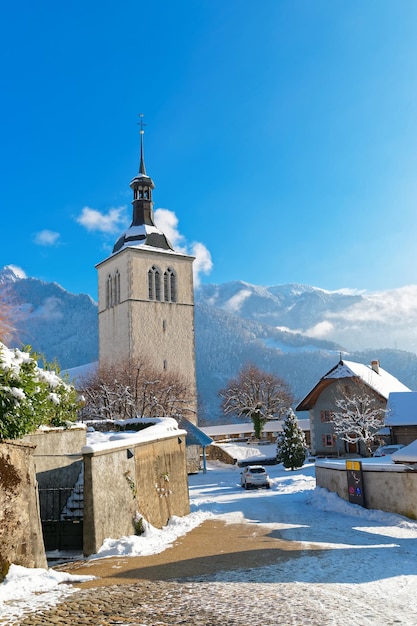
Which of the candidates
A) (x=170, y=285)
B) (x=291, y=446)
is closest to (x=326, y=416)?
(x=291, y=446)

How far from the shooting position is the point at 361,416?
122 ft

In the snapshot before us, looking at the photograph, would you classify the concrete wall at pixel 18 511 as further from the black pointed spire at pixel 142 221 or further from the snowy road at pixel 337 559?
the black pointed spire at pixel 142 221

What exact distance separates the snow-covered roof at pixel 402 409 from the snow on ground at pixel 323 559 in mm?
14844

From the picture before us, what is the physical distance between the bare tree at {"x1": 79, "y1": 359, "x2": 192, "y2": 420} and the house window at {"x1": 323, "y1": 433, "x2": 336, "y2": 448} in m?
11.6

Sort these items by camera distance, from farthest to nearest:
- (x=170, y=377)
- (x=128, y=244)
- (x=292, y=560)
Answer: (x=128, y=244), (x=170, y=377), (x=292, y=560)

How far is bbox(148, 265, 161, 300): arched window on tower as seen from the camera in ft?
197

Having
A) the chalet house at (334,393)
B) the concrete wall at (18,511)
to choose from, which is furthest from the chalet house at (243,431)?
the concrete wall at (18,511)

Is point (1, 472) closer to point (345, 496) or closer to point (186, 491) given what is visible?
point (186, 491)

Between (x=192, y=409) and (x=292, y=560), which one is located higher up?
(x=192, y=409)

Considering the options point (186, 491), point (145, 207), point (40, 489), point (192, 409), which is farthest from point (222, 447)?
point (40, 489)

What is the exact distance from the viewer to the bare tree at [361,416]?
3753cm

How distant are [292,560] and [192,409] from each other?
140 ft

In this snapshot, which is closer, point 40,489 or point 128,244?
point 40,489

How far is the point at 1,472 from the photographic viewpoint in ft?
30.5
